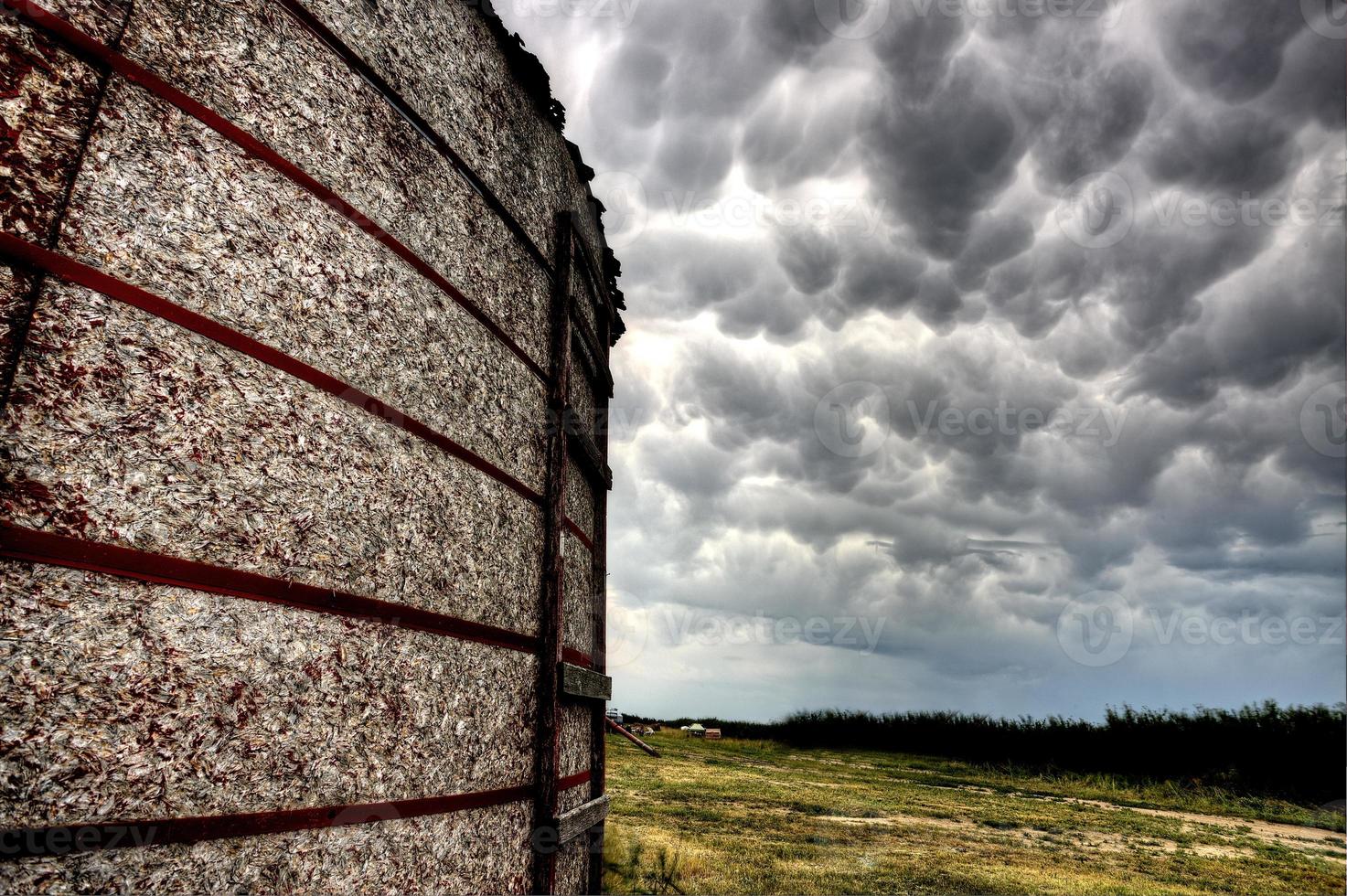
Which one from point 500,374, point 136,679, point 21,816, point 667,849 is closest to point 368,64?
point 500,374

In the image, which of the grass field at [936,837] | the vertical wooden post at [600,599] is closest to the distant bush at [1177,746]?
the grass field at [936,837]

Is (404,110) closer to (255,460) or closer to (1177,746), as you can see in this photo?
(255,460)

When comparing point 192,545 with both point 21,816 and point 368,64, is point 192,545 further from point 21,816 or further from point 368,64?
point 368,64

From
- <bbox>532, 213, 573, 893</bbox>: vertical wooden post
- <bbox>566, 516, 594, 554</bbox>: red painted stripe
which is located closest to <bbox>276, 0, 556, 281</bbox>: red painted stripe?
<bbox>532, 213, 573, 893</bbox>: vertical wooden post

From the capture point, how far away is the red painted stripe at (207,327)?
165 centimetres

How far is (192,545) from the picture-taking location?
6.21 ft

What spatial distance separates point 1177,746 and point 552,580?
30200 mm

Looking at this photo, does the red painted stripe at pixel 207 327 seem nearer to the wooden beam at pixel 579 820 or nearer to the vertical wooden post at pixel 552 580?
the vertical wooden post at pixel 552 580

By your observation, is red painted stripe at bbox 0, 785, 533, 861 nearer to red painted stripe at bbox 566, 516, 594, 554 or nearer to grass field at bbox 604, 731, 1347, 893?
red painted stripe at bbox 566, 516, 594, 554

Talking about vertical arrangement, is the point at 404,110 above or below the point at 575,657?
above

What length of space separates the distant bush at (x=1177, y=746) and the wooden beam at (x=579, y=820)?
84.4 feet

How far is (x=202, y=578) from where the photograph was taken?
1904mm

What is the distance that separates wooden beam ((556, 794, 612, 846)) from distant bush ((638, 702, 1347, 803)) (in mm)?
25739

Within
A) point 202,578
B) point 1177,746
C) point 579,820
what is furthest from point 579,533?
point 1177,746
